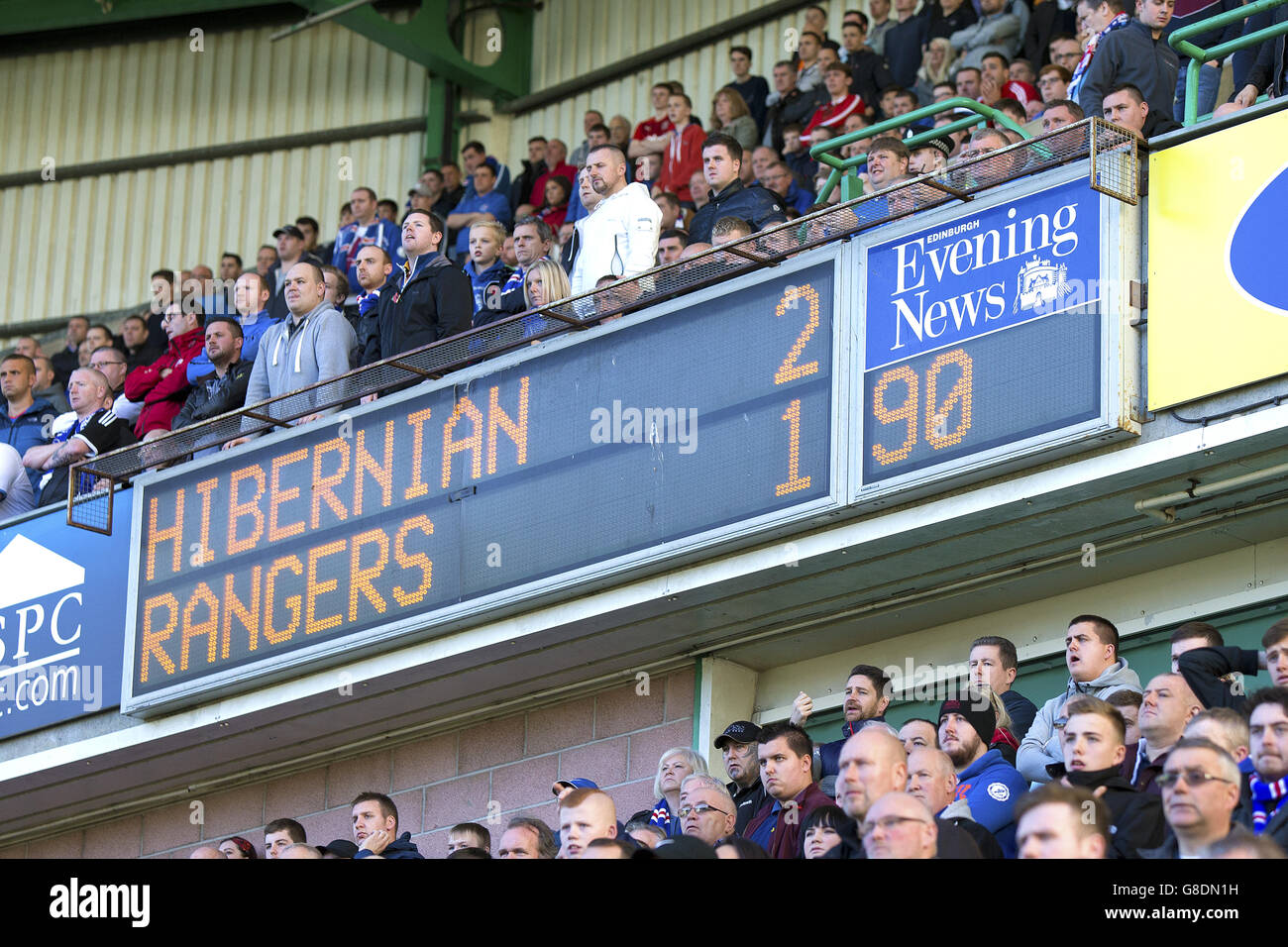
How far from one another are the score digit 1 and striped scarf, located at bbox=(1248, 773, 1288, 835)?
3161 millimetres

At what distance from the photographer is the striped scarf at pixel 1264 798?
259 inches

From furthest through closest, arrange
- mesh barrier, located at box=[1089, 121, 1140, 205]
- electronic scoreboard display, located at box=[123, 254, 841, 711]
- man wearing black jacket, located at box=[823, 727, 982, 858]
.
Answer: electronic scoreboard display, located at box=[123, 254, 841, 711] → mesh barrier, located at box=[1089, 121, 1140, 205] → man wearing black jacket, located at box=[823, 727, 982, 858]

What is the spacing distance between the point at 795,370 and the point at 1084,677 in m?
1.98

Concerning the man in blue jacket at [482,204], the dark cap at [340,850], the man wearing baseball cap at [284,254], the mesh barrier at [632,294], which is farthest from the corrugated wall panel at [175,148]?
the dark cap at [340,850]

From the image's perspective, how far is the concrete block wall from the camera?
1128 cm

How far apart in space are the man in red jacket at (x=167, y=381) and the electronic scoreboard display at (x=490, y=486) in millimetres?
1070

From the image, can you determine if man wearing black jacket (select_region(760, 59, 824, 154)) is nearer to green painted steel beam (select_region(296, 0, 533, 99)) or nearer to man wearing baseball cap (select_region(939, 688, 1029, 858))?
green painted steel beam (select_region(296, 0, 533, 99))

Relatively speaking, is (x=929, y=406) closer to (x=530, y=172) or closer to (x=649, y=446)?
(x=649, y=446)

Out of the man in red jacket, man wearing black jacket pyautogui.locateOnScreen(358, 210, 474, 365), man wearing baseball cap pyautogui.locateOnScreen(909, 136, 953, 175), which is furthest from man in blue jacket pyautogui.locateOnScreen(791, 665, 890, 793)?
the man in red jacket

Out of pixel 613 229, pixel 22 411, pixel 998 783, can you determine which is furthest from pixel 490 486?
pixel 22 411

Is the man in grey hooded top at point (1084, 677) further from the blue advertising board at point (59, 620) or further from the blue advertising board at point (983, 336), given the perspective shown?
the blue advertising board at point (59, 620)

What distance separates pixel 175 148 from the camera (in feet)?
67.8
